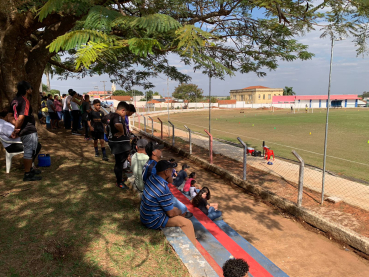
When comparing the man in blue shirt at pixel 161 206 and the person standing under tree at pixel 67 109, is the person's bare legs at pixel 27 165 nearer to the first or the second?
the man in blue shirt at pixel 161 206

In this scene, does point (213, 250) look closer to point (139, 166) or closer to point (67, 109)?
point (139, 166)

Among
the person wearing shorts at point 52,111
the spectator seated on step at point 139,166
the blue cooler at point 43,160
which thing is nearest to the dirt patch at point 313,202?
the spectator seated on step at point 139,166

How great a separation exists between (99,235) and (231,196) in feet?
12.3

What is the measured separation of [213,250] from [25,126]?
4.16 m

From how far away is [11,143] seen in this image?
549 cm

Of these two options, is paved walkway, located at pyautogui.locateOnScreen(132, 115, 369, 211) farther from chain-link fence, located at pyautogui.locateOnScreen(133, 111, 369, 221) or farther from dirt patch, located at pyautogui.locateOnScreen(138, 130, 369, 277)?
dirt patch, located at pyautogui.locateOnScreen(138, 130, 369, 277)

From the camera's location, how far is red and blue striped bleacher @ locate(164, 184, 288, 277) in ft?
9.50

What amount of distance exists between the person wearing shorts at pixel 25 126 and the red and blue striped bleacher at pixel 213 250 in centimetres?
330

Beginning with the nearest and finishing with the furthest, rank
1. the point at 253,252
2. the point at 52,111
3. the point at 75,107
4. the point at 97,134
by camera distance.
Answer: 1. the point at 253,252
2. the point at 97,134
3. the point at 75,107
4. the point at 52,111

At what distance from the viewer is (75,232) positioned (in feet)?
11.4

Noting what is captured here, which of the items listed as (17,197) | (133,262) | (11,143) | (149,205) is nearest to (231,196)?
(149,205)

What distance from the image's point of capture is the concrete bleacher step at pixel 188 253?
8.93ft

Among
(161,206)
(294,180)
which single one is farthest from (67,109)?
(161,206)

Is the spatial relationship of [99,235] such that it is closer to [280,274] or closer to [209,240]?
[209,240]
